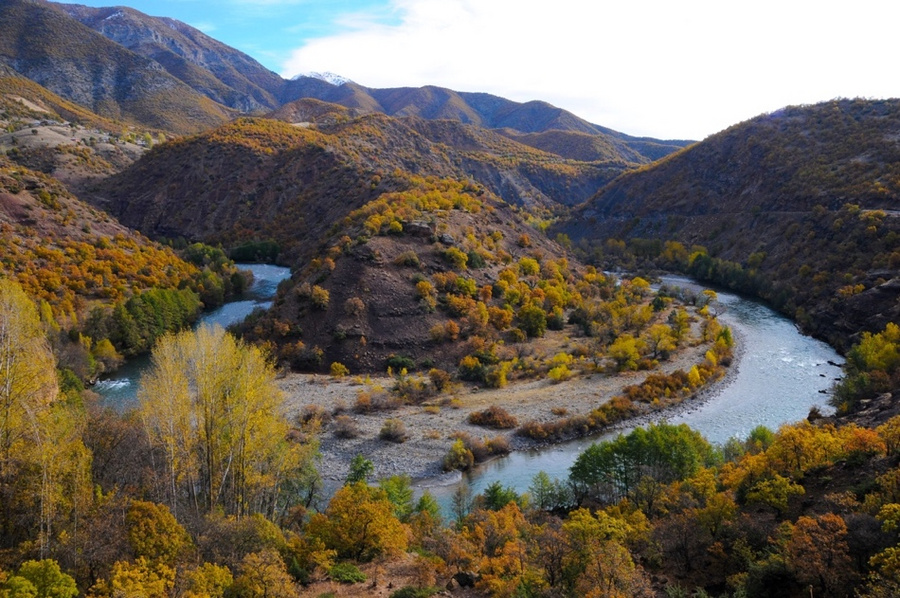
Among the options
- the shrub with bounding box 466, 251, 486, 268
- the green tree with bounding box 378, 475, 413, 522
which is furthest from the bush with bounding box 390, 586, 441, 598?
the shrub with bounding box 466, 251, 486, 268

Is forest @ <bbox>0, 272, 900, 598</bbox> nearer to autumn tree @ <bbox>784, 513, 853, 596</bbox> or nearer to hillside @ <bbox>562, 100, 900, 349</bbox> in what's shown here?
autumn tree @ <bbox>784, 513, 853, 596</bbox>

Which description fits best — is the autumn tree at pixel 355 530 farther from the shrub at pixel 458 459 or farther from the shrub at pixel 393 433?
the shrub at pixel 393 433

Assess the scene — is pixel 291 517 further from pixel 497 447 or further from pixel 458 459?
pixel 497 447

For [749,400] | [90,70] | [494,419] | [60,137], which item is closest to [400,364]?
[494,419]

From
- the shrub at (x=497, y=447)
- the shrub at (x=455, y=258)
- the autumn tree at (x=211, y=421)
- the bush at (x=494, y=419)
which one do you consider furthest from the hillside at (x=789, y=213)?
the autumn tree at (x=211, y=421)

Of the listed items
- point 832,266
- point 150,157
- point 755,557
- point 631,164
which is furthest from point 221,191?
point 631,164

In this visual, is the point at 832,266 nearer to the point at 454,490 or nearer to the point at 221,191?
the point at 454,490
